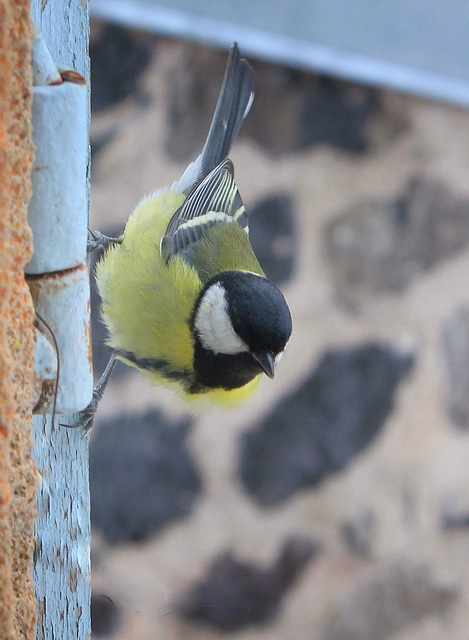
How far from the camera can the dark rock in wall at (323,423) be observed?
170 cm

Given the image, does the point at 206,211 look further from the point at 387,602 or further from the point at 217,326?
the point at 387,602

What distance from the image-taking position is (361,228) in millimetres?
1671

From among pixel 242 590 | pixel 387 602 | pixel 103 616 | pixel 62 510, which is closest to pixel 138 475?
pixel 103 616

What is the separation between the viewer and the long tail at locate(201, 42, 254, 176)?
140 cm

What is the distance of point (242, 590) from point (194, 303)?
779 millimetres

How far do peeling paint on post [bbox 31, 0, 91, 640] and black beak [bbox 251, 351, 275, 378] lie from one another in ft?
1.80

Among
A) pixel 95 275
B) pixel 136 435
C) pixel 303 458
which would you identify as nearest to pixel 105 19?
pixel 95 275

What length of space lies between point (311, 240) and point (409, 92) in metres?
0.38

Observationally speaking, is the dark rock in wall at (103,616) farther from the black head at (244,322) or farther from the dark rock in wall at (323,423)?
the black head at (244,322)

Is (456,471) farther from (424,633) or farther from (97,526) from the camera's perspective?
(97,526)

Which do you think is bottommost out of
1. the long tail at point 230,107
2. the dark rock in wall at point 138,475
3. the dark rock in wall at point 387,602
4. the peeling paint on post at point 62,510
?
the dark rock in wall at point 387,602

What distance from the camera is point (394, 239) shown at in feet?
5.51

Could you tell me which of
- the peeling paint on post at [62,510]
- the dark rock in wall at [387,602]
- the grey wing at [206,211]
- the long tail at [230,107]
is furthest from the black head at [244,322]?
the dark rock in wall at [387,602]

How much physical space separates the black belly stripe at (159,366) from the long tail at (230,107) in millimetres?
528
